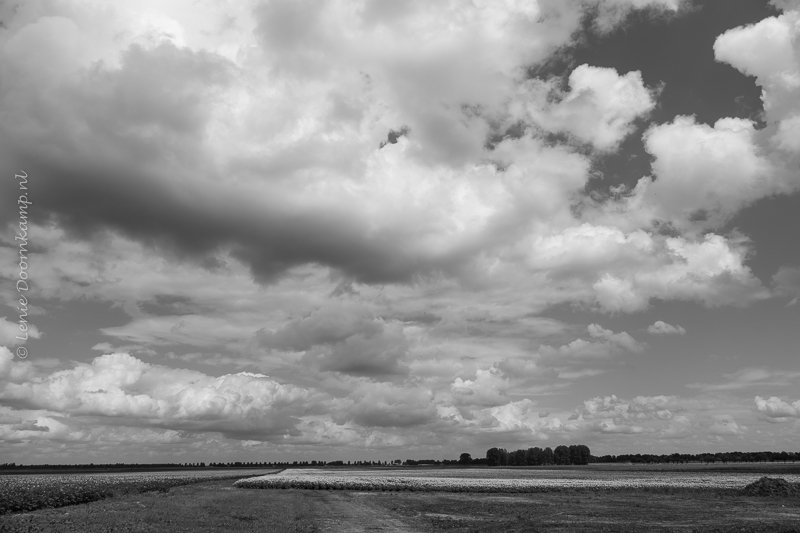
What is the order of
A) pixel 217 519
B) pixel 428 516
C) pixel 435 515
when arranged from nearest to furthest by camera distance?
pixel 217 519 < pixel 428 516 < pixel 435 515

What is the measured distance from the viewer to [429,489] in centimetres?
7838

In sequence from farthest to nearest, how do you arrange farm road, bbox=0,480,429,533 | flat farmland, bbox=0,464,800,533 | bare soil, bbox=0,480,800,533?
flat farmland, bbox=0,464,800,533, bare soil, bbox=0,480,800,533, farm road, bbox=0,480,429,533

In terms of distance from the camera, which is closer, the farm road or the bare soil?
the farm road

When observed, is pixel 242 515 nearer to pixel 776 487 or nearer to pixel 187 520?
pixel 187 520

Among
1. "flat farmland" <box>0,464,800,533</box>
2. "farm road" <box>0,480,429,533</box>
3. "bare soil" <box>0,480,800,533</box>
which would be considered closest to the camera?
"farm road" <box>0,480,429,533</box>

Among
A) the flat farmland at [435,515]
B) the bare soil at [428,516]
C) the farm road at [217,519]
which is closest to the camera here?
the farm road at [217,519]

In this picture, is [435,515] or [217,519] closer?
[217,519]

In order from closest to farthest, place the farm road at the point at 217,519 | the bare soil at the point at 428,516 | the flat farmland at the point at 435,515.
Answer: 1. the farm road at the point at 217,519
2. the bare soil at the point at 428,516
3. the flat farmland at the point at 435,515

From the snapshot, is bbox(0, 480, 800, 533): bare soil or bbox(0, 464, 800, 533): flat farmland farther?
bbox(0, 464, 800, 533): flat farmland

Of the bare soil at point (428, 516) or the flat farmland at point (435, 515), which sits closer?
the bare soil at point (428, 516)

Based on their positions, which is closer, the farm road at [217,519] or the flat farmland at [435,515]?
the farm road at [217,519]

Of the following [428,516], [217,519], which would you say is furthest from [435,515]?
[217,519]

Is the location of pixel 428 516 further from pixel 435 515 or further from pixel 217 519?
pixel 217 519

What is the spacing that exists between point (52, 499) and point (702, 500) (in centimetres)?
6153
